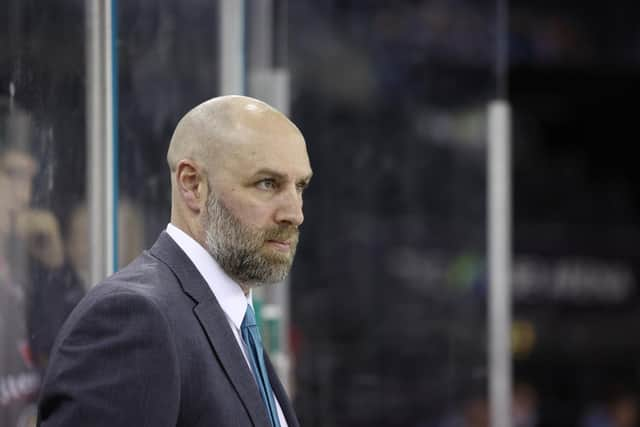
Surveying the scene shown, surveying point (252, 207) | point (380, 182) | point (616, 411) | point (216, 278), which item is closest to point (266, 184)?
point (252, 207)

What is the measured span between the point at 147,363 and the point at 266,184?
440 mm

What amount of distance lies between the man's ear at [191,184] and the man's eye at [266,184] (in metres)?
0.10

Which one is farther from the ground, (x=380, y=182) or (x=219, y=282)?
(x=219, y=282)

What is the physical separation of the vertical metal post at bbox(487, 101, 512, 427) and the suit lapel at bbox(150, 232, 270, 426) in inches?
145

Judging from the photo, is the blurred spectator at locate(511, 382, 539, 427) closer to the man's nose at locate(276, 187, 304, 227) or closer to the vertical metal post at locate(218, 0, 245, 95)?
the vertical metal post at locate(218, 0, 245, 95)

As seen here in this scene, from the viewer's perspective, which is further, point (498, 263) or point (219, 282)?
point (498, 263)

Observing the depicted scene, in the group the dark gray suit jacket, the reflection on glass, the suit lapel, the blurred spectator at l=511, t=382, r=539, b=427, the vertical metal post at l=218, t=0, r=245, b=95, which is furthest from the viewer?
the blurred spectator at l=511, t=382, r=539, b=427

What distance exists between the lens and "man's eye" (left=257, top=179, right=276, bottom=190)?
6.85 feet

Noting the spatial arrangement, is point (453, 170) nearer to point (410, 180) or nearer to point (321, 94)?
point (410, 180)

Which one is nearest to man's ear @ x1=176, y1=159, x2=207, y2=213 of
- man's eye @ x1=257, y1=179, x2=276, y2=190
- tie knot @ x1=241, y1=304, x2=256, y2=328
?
man's eye @ x1=257, y1=179, x2=276, y2=190

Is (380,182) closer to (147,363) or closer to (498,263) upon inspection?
(498,263)

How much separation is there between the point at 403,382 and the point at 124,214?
3160 millimetres

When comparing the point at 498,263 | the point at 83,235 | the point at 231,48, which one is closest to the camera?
the point at 83,235

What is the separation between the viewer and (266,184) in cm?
210
